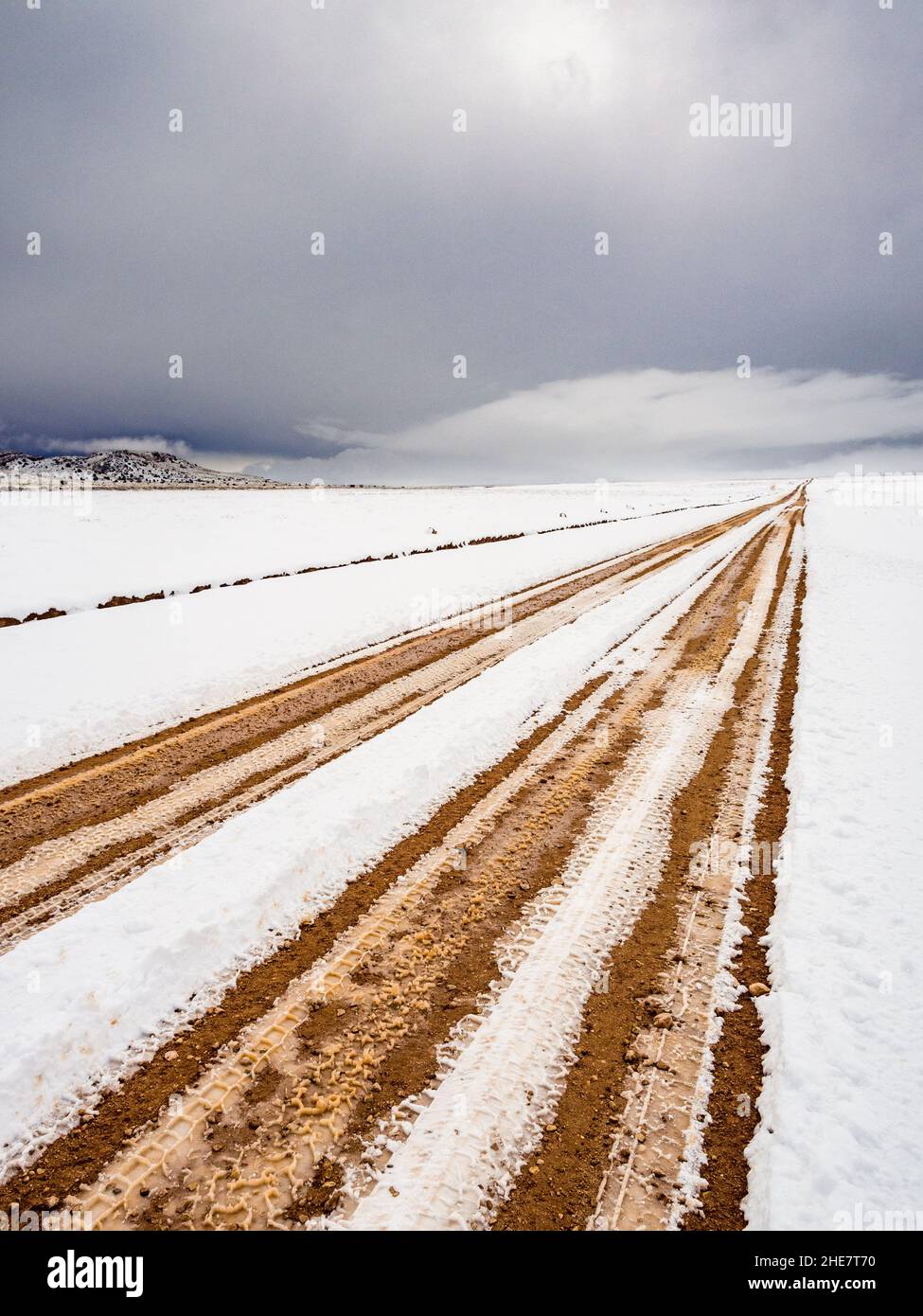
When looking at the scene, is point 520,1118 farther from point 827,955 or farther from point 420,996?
point 827,955

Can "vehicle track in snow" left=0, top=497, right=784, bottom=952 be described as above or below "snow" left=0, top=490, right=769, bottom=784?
below

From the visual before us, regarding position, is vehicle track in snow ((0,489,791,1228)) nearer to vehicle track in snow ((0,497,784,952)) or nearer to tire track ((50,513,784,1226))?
tire track ((50,513,784,1226))

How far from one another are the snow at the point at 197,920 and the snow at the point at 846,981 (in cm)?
297

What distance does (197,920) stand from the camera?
4.11 meters

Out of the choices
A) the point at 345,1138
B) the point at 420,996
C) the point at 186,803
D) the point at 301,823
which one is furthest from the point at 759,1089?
the point at 186,803

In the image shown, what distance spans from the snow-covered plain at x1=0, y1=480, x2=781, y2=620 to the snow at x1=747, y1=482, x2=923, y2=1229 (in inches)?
566

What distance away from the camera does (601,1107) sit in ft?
9.71

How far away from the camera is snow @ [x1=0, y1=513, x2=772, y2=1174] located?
3.22 meters

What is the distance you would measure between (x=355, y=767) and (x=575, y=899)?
111 inches

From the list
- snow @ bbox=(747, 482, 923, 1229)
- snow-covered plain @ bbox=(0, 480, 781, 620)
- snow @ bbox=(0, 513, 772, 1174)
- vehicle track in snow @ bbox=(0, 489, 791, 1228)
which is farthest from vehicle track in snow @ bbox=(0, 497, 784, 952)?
snow-covered plain @ bbox=(0, 480, 781, 620)

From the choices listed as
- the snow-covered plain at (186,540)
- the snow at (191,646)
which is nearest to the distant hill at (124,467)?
the snow-covered plain at (186,540)

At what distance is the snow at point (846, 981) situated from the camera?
2.64 meters

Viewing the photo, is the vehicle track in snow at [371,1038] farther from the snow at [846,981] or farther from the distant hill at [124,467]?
the distant hill at [124,467]
